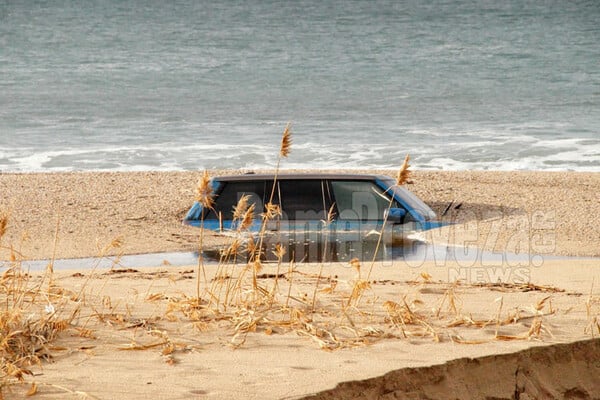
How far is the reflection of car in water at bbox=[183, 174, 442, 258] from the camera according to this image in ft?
35.7

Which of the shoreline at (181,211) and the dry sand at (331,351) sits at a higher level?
the dry sand at (331,351)

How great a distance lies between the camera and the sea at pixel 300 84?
29.5 meters

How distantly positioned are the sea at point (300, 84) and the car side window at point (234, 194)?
1430cm

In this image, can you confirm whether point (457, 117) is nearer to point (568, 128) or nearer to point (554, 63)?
point (568, 128)

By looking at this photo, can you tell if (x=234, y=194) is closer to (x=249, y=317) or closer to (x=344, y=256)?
(x=344, y=256)

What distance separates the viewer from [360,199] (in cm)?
1113

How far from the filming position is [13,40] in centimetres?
7012

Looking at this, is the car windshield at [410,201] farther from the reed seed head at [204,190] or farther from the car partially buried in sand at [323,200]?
the reed seed head at [204,190]

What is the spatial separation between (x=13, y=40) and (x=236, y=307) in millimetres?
68104

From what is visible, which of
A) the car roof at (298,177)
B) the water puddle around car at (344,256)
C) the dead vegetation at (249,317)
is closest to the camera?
the dead vegetation at (249,317)

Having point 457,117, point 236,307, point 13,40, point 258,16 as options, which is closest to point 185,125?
point 457,117

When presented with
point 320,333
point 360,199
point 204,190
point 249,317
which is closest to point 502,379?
point 320,333

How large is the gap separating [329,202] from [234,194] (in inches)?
43.0

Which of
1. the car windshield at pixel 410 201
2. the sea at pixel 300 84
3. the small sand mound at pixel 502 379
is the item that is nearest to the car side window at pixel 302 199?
the car windshield at pixel 410 201
